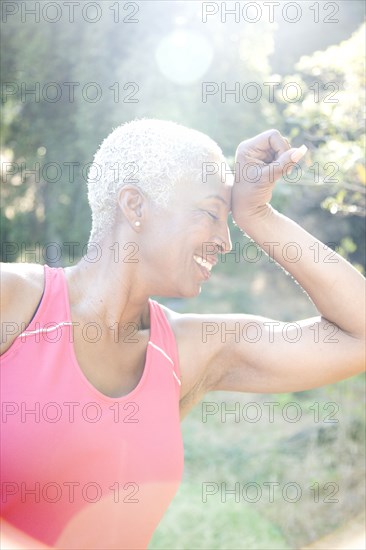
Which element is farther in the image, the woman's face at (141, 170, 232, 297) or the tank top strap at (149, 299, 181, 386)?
the tank top strap at (149, 299, 181, 386)

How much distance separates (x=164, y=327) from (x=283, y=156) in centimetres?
68

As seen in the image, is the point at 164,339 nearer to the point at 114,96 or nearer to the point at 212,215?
the point at 212,215

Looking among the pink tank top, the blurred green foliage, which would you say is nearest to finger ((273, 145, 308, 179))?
the pink tank top

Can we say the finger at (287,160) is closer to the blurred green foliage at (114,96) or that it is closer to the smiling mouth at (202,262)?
the smiling mouth at (202,262)

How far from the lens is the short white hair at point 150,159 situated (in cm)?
236

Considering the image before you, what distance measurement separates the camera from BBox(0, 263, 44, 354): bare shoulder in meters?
2.17

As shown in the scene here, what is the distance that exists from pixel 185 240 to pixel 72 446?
2.31ft

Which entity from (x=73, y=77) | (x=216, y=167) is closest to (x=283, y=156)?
(x=216, y=167)

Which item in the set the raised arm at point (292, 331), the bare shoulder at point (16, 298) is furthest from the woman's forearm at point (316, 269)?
the bare shoulder at point (16, 298)

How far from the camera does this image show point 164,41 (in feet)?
27.6

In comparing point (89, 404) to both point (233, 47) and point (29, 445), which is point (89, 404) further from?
point (233, 47)

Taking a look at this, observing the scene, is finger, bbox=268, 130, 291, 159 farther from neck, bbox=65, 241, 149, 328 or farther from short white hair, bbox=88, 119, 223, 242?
neck, bbox=65, 241, 149, 328

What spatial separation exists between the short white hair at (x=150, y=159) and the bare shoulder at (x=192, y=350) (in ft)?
1.46

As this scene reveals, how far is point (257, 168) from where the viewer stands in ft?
8.20
